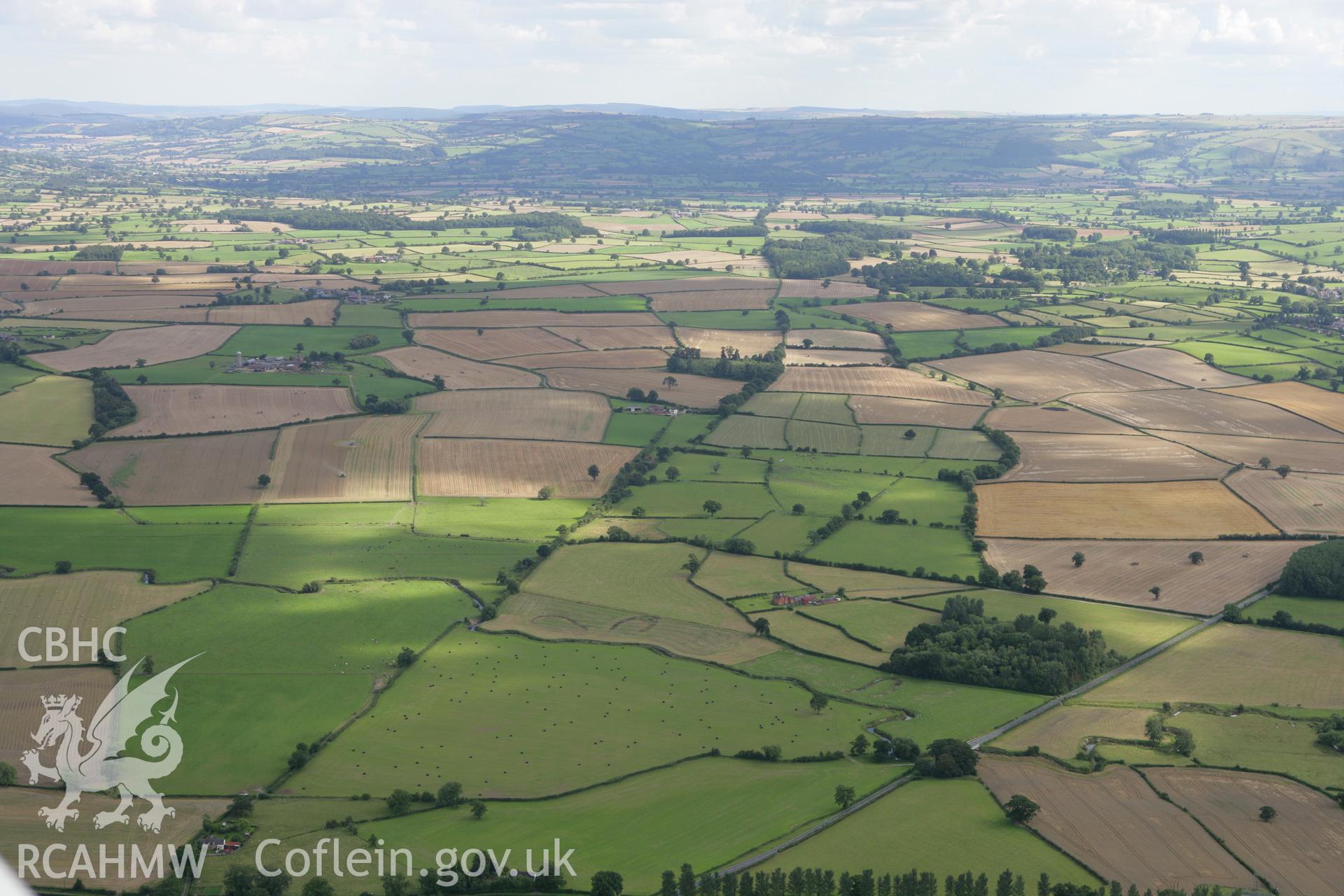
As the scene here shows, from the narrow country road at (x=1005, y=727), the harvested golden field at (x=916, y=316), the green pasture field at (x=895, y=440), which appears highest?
the harvested golden field at (x=916, y=316)

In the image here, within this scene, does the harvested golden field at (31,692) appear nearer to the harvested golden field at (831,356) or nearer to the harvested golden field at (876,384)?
the harvested golden field at (876,384)

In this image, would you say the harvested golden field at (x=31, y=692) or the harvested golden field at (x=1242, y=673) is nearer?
the harvested golden field at (x=31, y=692)

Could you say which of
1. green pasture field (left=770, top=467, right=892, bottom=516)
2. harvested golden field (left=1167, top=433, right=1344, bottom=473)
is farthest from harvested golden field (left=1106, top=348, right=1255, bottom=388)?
green pasture field (left=770, top=467, right=892, bottom=516)

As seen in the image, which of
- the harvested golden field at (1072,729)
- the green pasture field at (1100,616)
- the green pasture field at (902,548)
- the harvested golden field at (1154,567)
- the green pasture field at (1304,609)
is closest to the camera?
the harvested golden field at (1072,729)

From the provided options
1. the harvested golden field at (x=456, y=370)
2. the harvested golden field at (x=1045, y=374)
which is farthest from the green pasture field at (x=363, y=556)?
the harvested golden field at (x=1045, y=374)

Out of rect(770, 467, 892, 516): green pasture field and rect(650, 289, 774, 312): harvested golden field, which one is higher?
rect(650, 289, 774, 312): harvested golden field

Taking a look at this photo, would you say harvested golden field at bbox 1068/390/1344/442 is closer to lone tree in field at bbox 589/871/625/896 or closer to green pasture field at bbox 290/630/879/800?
green pasture field at bbox 290/630/879/800

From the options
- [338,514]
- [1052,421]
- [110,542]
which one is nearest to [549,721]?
[338,514]
